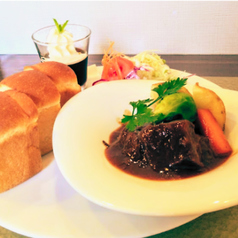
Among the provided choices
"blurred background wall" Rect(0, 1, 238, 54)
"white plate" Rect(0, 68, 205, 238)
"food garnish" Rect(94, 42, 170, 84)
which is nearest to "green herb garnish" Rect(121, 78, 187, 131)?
"white plate" Rect(0, 68, 205, 238)

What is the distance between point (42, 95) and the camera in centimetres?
182

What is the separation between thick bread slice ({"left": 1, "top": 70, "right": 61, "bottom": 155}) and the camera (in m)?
1.81

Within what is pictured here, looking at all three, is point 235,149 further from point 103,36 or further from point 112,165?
point 103,36

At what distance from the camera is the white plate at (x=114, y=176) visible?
1.11 m

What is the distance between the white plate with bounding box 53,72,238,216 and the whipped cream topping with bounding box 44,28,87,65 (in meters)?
0.71

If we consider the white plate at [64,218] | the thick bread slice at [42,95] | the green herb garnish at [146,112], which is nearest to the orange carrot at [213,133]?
the green herb garnish at [146,112]

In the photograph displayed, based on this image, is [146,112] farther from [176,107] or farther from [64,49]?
[64,49]

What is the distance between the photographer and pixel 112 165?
149cm

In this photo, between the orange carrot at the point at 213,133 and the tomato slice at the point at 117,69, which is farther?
the tomato slice at the point at 117,69

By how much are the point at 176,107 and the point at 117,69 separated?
1278mm

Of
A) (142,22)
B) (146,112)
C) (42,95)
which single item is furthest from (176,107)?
(142,22)

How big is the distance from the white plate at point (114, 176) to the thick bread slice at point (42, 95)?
5.9 inches

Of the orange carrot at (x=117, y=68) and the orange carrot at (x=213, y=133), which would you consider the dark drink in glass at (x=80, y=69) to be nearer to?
the orange carrot at (x=117, y=68)

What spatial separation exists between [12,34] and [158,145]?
3.36 m
